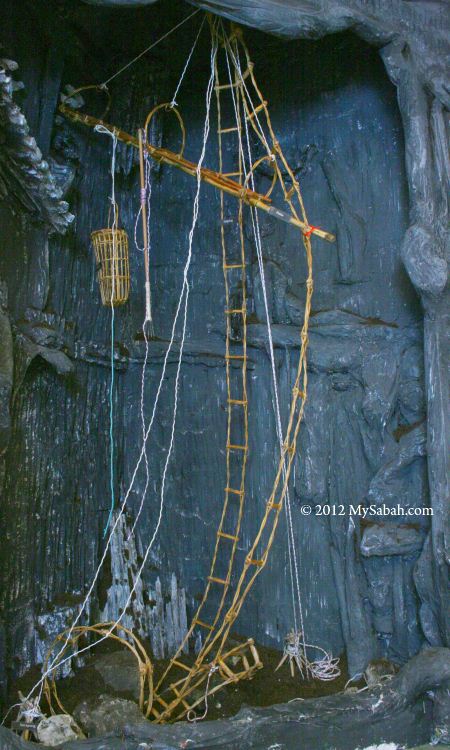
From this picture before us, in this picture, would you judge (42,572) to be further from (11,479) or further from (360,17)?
(360,17)

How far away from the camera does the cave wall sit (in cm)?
315

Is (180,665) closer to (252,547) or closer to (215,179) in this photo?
(252,547)

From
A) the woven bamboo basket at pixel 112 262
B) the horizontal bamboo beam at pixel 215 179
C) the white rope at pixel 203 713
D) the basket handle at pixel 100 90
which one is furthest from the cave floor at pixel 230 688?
the basket handle at pixel 100 90

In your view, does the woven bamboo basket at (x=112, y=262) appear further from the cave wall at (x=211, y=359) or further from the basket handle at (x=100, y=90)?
the basket handle at (x=100, y=90)

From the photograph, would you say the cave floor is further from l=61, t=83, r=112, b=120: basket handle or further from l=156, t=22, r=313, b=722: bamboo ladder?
l=61, t=83, r=112, b=120: basket handle

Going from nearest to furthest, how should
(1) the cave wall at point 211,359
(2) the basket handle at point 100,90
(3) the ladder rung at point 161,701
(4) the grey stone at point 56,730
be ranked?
(4) the grey stone at point 56,730
(3) the ladder rung at point 161,701
(1) the cave wall at point 211,359
(2) the basket handle at point 100,90

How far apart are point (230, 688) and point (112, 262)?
1.91m

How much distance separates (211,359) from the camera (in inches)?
151

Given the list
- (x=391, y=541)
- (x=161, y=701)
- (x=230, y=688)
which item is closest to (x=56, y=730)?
(x=161, y=701)

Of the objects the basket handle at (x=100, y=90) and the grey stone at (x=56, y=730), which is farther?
the basket handle at (x=100, y=90)

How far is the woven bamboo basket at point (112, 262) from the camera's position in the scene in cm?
321

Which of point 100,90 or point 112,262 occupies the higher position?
point 100,90

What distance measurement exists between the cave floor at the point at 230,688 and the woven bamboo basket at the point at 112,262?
63.6 inches

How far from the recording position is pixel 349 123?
3590 mm
